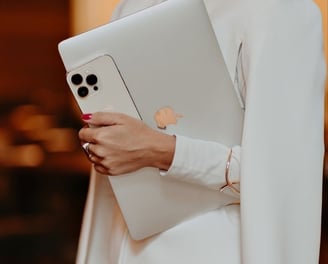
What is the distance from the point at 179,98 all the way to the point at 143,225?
0.13 m

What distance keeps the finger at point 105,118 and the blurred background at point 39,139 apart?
1.08 m

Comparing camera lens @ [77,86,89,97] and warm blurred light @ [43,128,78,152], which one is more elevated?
camera lens @ [77,86,89,97]

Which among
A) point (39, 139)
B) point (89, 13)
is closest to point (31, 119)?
point (39, 139)

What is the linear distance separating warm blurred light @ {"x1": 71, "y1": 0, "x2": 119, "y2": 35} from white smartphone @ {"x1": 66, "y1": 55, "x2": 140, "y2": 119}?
40.4 inches

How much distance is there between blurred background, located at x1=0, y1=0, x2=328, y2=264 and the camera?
180 centimetres

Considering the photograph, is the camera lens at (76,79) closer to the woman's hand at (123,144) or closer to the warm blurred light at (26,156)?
the woman's hand at (123,144)

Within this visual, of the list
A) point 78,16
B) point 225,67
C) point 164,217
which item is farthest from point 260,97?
point 78,16

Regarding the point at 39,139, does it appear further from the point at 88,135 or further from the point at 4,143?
the point at 88,135

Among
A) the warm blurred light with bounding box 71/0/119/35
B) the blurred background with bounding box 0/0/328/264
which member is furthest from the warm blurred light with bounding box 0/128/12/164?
the warm blurred light with bounding box 71/0/119/35

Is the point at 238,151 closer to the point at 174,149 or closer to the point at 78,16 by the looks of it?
the point at 174,149

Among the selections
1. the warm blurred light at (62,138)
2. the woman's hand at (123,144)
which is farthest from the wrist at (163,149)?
the warm blurred light at (62,138)

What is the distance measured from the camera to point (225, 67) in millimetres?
708

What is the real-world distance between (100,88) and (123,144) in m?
0.06

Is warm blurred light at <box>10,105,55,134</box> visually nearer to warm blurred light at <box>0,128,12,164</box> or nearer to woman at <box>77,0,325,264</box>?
warm blurred light at <box>0,128,12,164</box>
